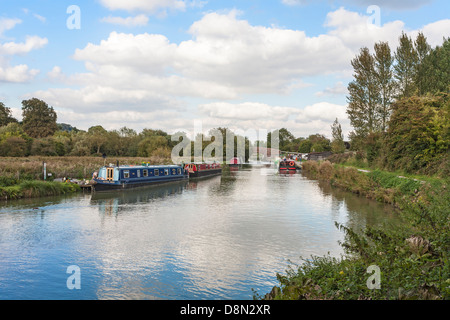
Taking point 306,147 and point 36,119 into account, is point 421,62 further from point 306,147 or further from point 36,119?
point 306,147

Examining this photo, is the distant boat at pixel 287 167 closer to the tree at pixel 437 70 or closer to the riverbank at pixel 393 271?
the tree at pixel 437 70

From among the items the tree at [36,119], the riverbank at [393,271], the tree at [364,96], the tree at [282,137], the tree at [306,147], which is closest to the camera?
the riverbank at [393,271]

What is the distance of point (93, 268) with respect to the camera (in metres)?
10.9

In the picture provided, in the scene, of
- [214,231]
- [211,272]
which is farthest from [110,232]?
[211,272]

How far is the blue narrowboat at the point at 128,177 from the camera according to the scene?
2962 cm

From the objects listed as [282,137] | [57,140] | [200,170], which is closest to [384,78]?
[200,170]

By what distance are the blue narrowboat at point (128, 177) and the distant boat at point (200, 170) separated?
21.7 feet

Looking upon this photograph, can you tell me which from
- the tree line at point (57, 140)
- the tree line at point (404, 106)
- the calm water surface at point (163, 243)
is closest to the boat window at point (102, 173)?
the calm water surface at point (163, 243)

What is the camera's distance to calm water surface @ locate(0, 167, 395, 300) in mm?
9602

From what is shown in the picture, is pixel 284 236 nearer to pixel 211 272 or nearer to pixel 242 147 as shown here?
pixel 211 272

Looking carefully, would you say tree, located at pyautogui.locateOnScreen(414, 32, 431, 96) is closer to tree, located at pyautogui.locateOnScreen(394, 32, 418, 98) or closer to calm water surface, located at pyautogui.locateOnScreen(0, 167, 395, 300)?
tree, located at pyautogui.locateOnScreen(394, 32, 418, 98)

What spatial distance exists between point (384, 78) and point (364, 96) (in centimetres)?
260

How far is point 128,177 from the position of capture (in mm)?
32062

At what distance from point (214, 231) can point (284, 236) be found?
312 cm
